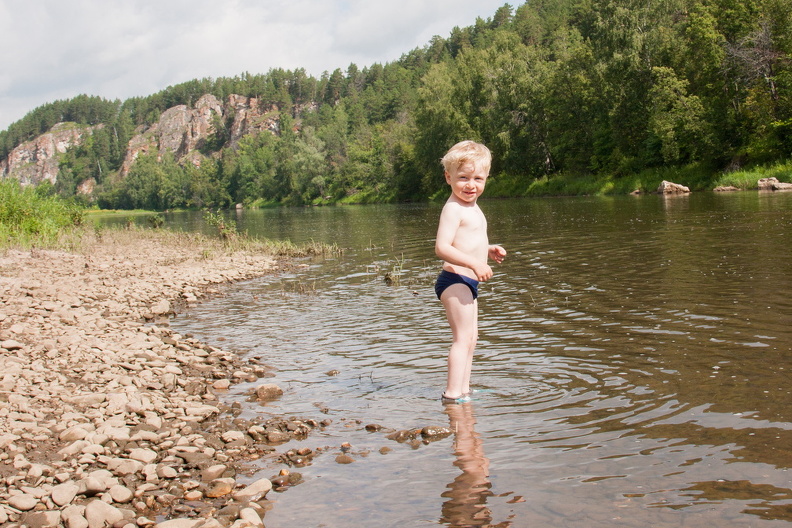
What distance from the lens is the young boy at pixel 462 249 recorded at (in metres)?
6.06

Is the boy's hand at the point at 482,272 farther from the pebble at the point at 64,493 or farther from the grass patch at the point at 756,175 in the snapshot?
the grass patch at the point at 756,175

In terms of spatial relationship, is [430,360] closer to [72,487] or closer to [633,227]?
[72,487]

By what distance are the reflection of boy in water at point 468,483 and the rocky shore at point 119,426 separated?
1.23 metres

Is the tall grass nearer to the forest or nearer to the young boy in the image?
the young boy

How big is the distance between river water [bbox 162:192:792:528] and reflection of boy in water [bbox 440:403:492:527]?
2 cm

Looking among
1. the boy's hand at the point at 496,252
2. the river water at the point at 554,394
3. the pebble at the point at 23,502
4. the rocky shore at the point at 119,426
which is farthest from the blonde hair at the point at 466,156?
the pebble at the point at 23,502

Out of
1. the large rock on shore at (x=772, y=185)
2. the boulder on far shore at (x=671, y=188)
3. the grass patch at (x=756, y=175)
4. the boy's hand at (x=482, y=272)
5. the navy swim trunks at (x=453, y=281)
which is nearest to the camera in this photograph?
the boy's hand at (x=482, y=272)

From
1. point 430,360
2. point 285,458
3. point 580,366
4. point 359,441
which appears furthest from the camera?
point 430,360

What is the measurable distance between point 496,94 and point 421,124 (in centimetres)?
1516

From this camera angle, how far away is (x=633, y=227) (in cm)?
2334

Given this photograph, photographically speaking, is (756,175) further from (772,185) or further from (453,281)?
(453,281)

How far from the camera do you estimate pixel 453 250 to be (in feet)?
19.5

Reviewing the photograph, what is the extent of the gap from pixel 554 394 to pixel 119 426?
406cm

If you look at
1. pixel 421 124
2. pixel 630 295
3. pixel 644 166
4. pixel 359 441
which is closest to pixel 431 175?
pixel 421 124
